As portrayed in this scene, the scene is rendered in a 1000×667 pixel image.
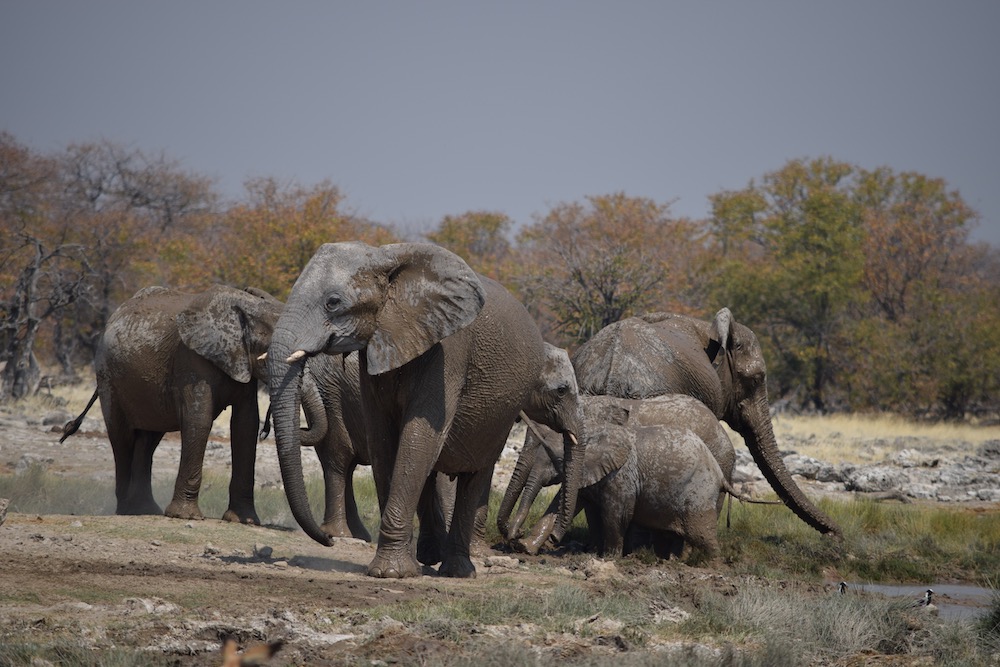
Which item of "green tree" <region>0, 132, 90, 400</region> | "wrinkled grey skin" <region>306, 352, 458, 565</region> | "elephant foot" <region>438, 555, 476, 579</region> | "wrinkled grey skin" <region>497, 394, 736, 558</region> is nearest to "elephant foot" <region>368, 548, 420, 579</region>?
"elephant foot" <region>438, 555, 476, 579</region>

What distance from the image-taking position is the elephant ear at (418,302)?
8.69m

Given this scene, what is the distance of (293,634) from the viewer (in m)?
7.11

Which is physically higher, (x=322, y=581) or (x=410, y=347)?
(x=410, y=347)

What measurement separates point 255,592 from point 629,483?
493 centimetres

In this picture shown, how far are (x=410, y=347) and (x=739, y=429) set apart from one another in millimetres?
8344

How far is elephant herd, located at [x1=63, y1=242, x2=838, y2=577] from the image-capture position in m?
8.70

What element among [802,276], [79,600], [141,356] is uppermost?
[802,276]

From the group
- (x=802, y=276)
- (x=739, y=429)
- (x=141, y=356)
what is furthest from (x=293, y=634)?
(x=802, y=276)

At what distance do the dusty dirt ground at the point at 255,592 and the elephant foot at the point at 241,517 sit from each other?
355mm

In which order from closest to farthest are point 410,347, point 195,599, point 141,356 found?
1. point 195,599
2. point 410,347
3. point 141,356

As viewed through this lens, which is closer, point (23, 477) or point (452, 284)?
point (452, 284)

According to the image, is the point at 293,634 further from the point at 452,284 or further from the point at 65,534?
the point at 65,534

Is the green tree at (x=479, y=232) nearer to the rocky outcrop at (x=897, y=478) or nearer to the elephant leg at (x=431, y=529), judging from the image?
the rocky outcrop at (x=897, y=478)

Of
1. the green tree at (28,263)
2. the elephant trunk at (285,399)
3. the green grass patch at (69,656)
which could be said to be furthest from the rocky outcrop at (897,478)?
the green tree at (28,263)
